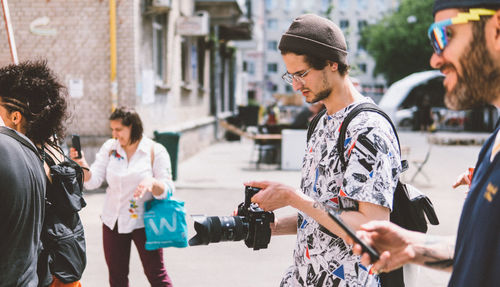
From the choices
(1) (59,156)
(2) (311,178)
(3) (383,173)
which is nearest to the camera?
(3) (383,173)

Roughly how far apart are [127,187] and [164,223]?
1.49 ft

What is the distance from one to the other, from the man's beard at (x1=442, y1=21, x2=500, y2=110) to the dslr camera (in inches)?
45.0

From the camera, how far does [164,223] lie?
4.02 metres

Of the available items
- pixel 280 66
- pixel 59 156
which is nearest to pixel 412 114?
pixel 59 156

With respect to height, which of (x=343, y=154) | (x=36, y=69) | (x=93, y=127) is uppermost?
(x=36, y=69)

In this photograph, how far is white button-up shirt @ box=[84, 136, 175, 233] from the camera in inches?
162

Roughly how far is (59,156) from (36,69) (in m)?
0.52

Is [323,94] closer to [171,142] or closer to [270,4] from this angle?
[171,142]

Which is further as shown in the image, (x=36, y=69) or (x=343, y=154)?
(x=36, y=69)

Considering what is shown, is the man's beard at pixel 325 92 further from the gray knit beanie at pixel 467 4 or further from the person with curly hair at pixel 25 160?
the person with curly hair at pixel 25 160

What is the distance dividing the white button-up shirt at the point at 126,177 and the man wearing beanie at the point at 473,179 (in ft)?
9.47

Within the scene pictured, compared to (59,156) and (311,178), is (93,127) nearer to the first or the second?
(59,156)

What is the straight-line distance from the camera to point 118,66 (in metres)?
10.6

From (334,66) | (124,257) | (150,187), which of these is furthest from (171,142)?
(334,66)
